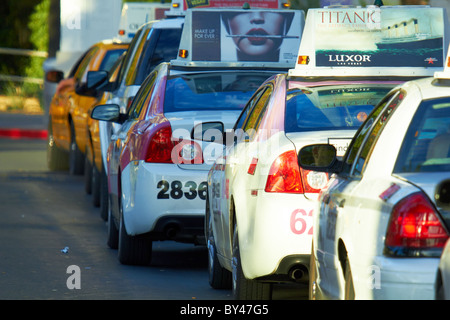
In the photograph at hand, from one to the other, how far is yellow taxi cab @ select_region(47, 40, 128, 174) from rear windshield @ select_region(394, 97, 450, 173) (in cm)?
1093

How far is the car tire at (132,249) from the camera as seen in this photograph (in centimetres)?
980

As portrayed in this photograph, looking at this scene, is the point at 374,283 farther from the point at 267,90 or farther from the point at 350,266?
the point at 267,90

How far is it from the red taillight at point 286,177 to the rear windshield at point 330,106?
31cm

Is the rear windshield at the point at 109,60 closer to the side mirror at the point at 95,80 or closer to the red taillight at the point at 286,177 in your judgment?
the side mirror at the point at 95,80

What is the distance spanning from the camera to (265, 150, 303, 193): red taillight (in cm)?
696

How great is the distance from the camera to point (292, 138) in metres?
7.11

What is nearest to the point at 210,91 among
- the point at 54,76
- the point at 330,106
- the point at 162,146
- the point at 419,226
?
the point at 162,146

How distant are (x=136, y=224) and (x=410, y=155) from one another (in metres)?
4.55

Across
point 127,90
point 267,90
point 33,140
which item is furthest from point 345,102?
point 33,140

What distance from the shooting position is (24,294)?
834cm

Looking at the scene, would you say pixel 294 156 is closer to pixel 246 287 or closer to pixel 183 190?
pixel 246 287

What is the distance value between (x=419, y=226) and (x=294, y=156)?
7.52ft

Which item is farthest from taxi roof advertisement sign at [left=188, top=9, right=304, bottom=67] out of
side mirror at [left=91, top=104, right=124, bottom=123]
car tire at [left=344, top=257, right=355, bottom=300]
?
car tire at [left=344, top=257, right=355, bottom=300]

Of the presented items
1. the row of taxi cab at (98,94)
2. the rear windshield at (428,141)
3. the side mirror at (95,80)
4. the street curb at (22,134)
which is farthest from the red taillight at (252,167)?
the street curb at (22,134)
